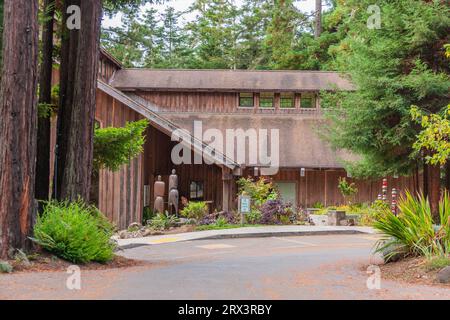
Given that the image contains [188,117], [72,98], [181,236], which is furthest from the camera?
[188,117]

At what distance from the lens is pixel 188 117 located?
3334cm

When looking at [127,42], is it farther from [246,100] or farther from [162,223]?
[162,223]

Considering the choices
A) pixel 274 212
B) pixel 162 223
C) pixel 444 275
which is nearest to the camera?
pixel 444 275

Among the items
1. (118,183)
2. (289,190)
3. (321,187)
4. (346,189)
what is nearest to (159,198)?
(118,183)

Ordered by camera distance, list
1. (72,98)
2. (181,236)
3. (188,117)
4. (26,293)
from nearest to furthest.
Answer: (26,293) → (72,98) → (181,236) → (188,117)

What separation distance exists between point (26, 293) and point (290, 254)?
819 cm

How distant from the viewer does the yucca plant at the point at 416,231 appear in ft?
33.9

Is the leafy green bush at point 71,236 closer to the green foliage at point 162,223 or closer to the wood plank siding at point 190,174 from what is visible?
the green foliage at point 162,223

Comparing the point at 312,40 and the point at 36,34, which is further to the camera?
the point at 312,40

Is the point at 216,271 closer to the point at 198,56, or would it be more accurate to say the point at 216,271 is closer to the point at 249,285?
the point at 249,285

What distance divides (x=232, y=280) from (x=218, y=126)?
23395 millimetres

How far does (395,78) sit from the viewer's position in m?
20.9

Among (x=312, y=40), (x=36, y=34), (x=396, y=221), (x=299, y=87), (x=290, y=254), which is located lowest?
(x=290, y=254)
